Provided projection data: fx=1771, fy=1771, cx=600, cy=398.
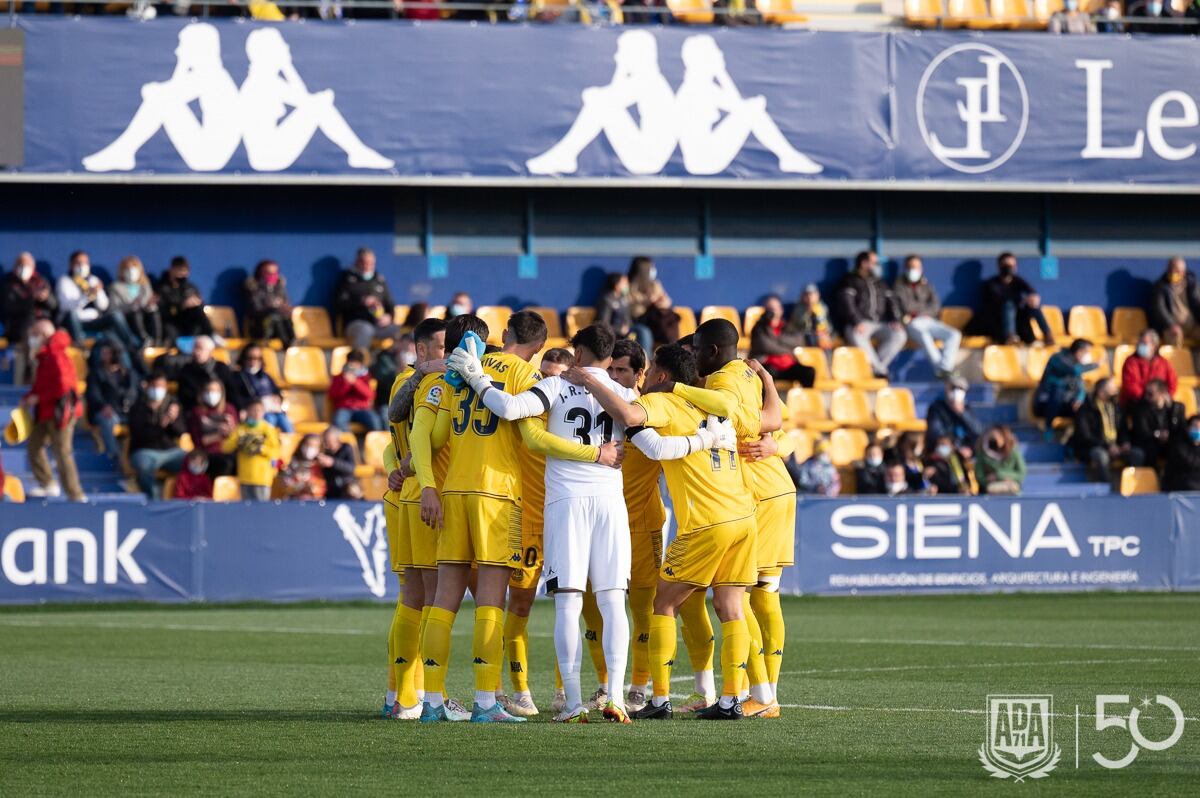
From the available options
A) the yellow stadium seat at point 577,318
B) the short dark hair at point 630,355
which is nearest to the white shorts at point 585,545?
the short dark hair at point 630,355

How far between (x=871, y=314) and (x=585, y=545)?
1653cm

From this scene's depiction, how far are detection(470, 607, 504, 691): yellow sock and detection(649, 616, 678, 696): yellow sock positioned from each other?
779 millimetres

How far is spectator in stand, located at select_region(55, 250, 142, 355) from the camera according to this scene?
21906 millimetres

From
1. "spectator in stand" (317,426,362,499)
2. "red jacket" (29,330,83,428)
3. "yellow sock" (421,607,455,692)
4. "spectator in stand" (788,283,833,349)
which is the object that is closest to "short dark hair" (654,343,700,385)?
"yellow sock" (421,607,455,692)

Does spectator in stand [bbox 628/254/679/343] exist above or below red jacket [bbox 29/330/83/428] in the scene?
above

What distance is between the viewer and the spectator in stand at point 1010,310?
25219 mm

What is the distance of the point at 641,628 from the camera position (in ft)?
31.9

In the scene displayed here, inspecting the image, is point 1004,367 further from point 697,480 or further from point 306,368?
point 697,480

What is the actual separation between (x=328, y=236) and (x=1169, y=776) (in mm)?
19060

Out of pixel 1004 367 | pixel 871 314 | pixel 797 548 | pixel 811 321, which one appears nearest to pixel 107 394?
pixel 797 548

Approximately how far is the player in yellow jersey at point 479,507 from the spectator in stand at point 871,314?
16.1 metres

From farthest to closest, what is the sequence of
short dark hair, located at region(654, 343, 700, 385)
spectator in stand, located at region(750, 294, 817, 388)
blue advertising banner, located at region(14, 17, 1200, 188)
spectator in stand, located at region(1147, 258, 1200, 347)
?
spectator in stand, located at region(1147, 258, 1200, 347)
spectator in stand, located at region(750, 294, 817, 388)
blue advertising banner, located at region(14, 17, 1200, 188)
short dark hair, located at region(654, 343, 700, 385)

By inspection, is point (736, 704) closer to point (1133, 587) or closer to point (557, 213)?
point (1133, 587)

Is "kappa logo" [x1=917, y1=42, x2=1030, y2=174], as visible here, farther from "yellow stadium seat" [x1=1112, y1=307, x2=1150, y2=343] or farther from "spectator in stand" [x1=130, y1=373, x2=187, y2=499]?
"spectator in stand" [x1=130, y1=373, x2=187, y2=499]
